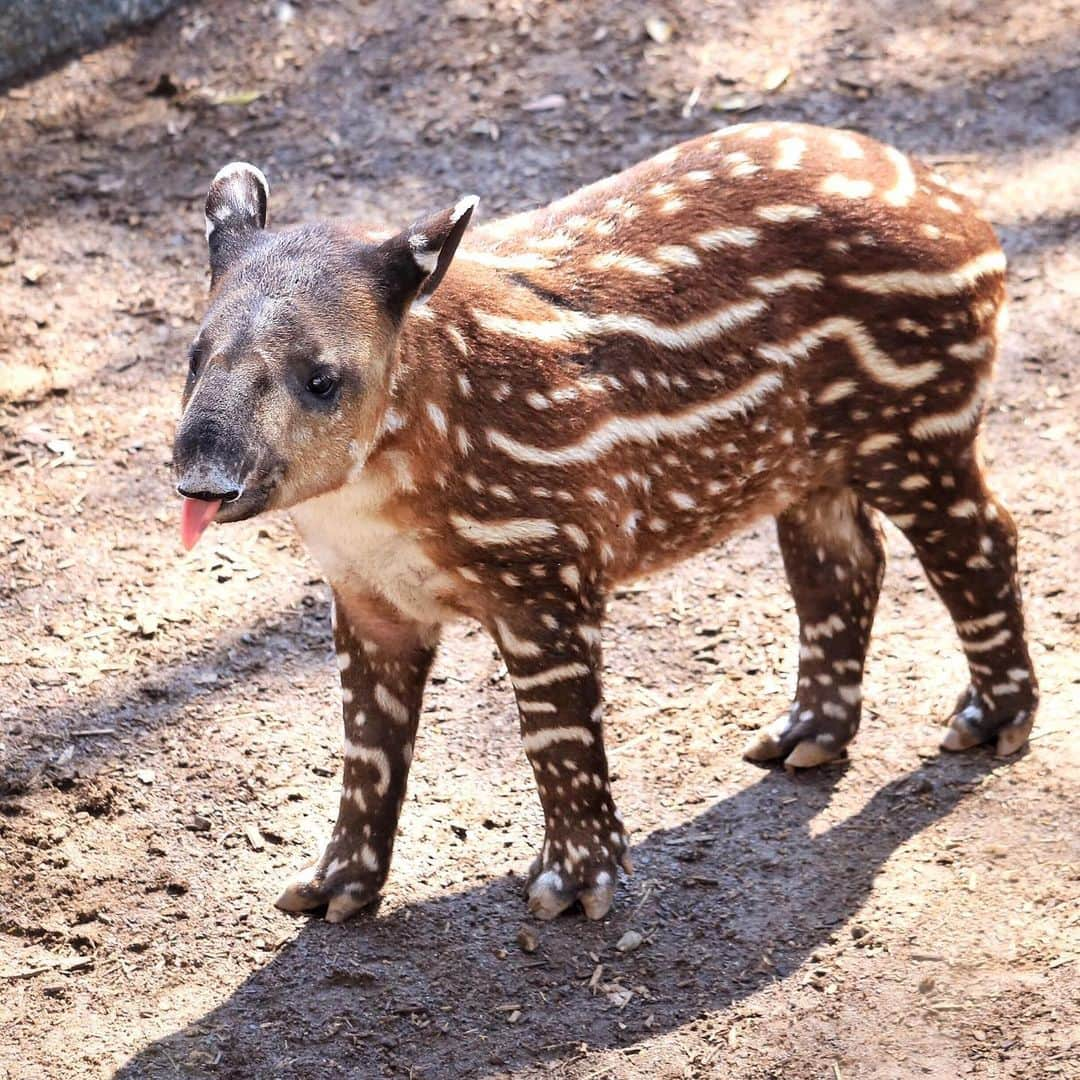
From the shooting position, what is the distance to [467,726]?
6340mm

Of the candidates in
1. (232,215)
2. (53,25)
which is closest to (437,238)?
(232,215)

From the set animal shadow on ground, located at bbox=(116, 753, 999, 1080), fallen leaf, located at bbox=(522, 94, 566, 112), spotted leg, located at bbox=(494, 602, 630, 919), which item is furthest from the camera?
fallen leaf, located at bbox=(522, 94, 566, 112)

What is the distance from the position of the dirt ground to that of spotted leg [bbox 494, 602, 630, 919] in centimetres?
16

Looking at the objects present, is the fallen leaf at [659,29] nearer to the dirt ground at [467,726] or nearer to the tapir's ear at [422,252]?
the dirt ground at [467,726]

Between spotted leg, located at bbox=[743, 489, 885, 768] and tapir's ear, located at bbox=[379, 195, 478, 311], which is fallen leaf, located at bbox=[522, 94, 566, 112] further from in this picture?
tapir's ear, located at bbox=[379, 195, 478, 311]

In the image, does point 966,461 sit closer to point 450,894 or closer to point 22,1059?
point 450,894

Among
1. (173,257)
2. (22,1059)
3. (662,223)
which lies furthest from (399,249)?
(173,257)

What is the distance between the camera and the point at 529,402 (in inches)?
193

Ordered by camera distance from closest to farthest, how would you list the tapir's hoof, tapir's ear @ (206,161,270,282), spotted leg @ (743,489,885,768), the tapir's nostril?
1. the tapir's nostril
2. tapir's ear @ (206,161,270,282)
3. the tapir's hoof
4. spotted leg @ (743,489,885,768)

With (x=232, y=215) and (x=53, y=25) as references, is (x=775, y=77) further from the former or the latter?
(x=232, y=215)

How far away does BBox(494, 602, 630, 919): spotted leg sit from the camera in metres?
5.06

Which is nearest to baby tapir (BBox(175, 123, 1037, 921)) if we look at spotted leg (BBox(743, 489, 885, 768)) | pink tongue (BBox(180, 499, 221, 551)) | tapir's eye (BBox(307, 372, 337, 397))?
tapir's eye (BBox(307, 372, 337, 397))

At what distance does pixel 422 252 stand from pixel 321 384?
446mm

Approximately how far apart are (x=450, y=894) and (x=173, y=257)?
4.43m
